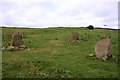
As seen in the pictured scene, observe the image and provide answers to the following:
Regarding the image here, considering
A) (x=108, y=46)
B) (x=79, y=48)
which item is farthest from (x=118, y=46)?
(x=108, y=46)

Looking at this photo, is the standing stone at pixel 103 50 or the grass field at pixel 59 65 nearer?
the grass field at pixel 59 65

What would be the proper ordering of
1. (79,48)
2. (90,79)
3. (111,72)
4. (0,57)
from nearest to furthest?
1. (90,79)
2. (111,72)
3. (0,57)
4. (79,48)

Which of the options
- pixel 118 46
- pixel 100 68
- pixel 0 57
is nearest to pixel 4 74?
pixel 0 57

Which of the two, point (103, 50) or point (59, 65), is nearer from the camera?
point (59, 65)

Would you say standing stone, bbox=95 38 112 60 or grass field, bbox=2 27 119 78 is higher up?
standing stone, bbox=95 38 112 60

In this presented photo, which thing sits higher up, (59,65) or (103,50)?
(103,50)

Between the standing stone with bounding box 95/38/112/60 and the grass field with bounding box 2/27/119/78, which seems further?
the standing stone with bounding box 95/38/112/60

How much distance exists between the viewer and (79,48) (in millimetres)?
44375

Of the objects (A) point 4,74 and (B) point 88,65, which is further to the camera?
(B) point 88,65

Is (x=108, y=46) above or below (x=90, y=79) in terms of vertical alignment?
above

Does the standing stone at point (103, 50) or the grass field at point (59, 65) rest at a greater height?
the standing stone at point (103, 50)

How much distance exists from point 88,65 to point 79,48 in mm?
12679

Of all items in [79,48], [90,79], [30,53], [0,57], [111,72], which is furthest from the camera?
[79,48]

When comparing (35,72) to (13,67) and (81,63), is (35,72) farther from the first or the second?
(81,63)
